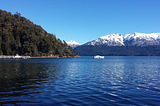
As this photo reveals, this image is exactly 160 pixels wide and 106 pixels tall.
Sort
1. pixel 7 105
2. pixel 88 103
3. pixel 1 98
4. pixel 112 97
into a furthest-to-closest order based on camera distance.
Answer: pixel 112 97
pixel 1 98
pixel 88 103
pixel 7 105

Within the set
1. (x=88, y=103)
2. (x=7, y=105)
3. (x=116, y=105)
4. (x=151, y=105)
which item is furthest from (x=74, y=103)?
(x=151, y=105)

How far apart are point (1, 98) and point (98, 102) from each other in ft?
41.0

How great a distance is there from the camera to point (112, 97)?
21281mm

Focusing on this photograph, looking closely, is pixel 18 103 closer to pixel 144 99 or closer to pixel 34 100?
pixel 34 100

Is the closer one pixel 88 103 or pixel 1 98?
pixel 88 103

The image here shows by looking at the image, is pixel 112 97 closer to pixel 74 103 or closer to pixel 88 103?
pixel 88 103

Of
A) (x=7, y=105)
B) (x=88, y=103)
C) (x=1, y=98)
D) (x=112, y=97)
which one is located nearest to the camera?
(x=7, y=105)

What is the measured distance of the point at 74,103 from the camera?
18.3 metres

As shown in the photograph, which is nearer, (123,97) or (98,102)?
A: (98,102)

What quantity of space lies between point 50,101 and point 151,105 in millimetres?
12089

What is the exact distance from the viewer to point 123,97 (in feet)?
70.0

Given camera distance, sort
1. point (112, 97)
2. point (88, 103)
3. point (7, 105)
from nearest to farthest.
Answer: point (7, 105) < point (88, 103) < point (112, 97)

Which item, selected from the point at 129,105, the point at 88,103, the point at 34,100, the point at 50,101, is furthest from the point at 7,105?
the point at 129,105

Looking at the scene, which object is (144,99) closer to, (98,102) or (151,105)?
(151,105)
